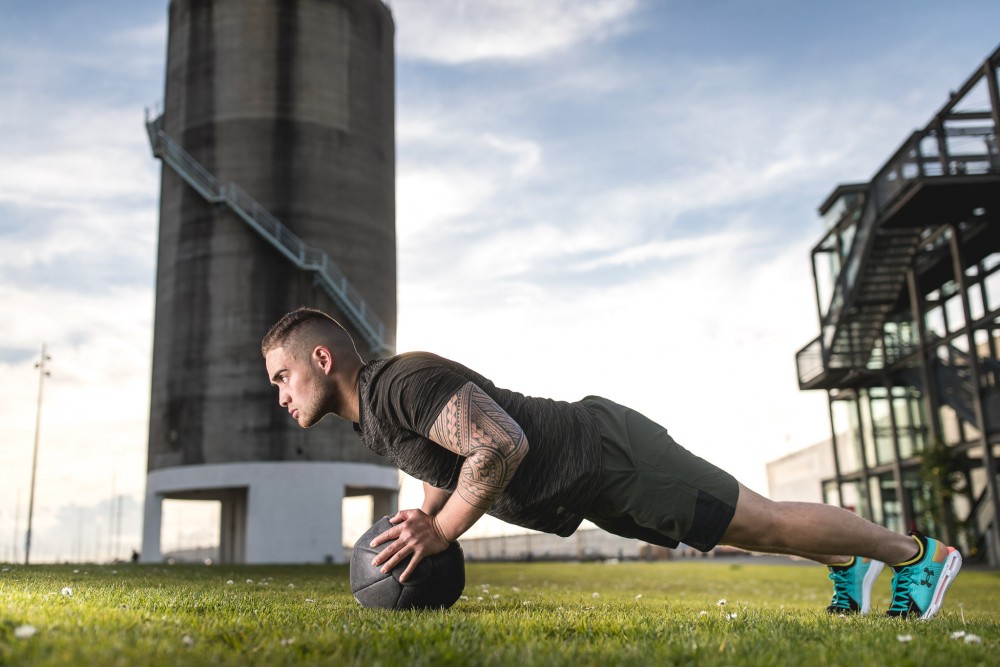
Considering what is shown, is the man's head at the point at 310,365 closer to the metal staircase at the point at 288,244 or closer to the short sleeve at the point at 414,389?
the short sleeve at the point at 414,389

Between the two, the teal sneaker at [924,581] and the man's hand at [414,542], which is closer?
the man's hand at [414,542]

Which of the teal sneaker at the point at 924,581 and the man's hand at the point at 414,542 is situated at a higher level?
the man's hand at the point at 414,542

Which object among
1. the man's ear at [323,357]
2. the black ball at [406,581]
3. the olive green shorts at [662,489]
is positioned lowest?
the black ball at [406,581]

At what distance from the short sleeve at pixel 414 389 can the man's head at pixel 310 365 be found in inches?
10.4

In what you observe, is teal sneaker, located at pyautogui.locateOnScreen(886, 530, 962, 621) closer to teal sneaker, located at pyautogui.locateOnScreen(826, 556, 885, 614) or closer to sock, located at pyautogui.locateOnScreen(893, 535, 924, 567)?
sock, located at pyautogui.locateOnScreen(893, 535, 924, 567)

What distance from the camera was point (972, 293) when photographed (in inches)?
1080

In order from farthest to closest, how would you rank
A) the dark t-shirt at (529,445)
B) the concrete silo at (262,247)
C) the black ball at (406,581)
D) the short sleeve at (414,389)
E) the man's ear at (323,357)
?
the concrete silo at (262,247) < the black ball at (406,581) < the man's ear at (323,357) < the dark t-shirt at (529,445) < the short sleeve at (414,389)

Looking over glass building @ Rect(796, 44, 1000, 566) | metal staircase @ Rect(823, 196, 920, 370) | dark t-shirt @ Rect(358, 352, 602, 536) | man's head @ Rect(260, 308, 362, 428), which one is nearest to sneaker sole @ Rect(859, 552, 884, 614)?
dark t-shirt @ Rect(358, 352, 602, 536)

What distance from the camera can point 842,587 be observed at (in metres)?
6.03

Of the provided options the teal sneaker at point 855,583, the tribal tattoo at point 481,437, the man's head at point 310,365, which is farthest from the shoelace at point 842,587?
the man's head at point 310,365

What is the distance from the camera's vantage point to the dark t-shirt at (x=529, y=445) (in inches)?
179

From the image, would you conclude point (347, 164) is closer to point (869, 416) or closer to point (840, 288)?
point (840, 288)

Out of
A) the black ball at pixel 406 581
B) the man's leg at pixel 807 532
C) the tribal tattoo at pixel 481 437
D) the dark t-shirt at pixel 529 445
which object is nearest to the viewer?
the tribal tattoo at pixel 481 437

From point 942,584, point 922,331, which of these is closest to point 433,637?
point 942,584
